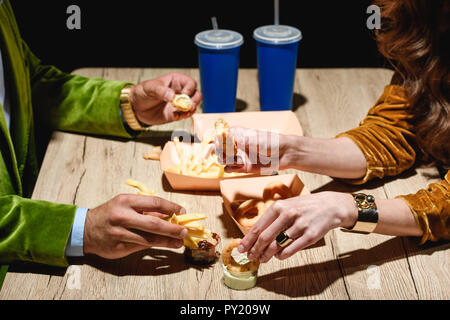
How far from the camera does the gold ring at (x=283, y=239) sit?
1216 mm

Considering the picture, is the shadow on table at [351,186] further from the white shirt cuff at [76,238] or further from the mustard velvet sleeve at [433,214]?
the white shirt cuff at [76,238]

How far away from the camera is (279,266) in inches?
50.6

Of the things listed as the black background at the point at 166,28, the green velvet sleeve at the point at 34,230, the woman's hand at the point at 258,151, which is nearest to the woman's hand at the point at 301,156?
the woman's hand at the point at 258,151

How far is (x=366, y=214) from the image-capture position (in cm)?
130

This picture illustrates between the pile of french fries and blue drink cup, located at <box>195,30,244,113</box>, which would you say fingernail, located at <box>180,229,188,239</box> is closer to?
the pile of french fries

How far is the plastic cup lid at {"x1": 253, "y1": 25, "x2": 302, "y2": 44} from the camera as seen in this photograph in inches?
70.1

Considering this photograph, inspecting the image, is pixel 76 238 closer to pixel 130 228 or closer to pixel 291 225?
pixel 130 228

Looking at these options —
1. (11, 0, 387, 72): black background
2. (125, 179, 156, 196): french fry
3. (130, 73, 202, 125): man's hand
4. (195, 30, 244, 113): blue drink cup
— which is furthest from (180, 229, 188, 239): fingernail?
(11, 0, 387, 72): black background

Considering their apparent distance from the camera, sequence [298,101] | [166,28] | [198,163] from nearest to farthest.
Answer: [198,163] < [298,101] < [166,28]

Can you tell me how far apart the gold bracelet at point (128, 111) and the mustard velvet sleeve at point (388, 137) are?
703mm

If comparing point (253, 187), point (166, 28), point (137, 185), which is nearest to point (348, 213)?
point (253, 187)

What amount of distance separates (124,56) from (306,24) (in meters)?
1.04

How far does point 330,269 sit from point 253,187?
1.06 ft

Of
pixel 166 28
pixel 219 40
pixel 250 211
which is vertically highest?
pixel 219 40
